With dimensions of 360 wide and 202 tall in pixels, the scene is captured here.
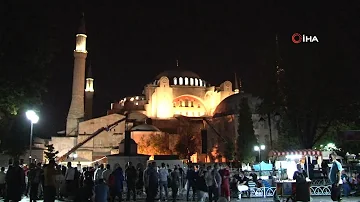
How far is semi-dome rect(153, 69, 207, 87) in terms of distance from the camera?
77.6 meters

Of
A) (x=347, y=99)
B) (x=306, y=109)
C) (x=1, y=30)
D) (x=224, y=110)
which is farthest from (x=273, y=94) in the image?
(x=224, y=110)

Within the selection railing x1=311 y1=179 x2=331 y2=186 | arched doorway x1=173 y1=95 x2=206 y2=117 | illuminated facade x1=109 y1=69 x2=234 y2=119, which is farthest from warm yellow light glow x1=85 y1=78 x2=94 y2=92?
railing x1=311 y1=179 x2=331 y2=186

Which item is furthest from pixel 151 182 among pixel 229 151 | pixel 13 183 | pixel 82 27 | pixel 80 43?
pixel 82 27

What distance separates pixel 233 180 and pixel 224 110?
4553cm

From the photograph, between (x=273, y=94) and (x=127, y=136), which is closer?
(x=273, y=94)

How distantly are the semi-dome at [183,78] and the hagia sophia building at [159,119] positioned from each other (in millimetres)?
1505

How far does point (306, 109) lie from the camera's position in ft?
72.3

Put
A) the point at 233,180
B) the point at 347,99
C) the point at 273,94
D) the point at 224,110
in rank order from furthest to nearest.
A: the point at 224,110, the point at 273,94, the point at 347,99, the point at 233,180

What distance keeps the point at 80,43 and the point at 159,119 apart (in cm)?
1971

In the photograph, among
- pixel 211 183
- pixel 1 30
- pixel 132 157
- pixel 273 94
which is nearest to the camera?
pixel 211 183

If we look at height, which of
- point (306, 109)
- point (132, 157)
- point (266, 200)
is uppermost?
point (306, 109)

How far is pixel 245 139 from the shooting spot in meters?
46.0

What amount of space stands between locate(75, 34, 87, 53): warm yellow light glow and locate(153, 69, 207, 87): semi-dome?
19.5 meters

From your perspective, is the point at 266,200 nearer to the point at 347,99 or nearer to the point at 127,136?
the point at 347,99
